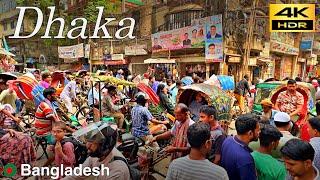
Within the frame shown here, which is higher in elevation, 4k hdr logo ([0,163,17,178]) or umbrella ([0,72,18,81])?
umbrella ([0,72,18,81])

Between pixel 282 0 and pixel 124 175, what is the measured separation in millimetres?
26143

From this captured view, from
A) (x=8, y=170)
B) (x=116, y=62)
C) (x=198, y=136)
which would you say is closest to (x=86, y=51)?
(x=116, y=62)

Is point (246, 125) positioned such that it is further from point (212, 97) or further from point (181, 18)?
point (181, 18)

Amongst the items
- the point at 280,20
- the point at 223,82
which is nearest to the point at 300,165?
the point at 223,82

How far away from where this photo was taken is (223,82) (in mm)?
10523

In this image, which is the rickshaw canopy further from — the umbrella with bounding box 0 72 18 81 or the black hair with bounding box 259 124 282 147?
the umbrella with bounding box 0 72 18 81

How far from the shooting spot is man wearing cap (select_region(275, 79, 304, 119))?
21.7ft

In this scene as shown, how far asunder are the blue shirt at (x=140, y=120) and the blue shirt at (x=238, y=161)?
308 cm

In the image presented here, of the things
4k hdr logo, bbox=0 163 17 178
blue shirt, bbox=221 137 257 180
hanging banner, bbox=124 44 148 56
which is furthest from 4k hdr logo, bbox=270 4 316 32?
hanging banner, bbox=124 44 148 56

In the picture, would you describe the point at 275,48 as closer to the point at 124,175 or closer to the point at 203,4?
the point at 203,4

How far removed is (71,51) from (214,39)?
52.8 ft

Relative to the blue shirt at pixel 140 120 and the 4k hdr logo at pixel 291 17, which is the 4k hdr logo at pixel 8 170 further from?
the 4k hdr logo at pixel 291 17

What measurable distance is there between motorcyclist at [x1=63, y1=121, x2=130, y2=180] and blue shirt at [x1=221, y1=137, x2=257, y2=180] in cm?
99

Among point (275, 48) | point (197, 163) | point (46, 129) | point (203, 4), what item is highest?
point (203, 4)
